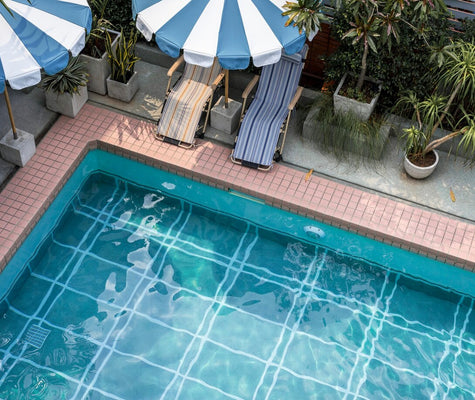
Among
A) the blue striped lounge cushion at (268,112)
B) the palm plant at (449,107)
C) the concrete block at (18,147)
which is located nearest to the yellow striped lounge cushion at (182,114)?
the blue striped lounge cushion at (268,112)

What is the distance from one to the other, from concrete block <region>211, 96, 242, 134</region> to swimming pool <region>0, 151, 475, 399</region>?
0.98m

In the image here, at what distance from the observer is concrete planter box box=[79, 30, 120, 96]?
9750mm

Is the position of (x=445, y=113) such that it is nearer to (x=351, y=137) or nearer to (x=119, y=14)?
(x=351, y=137)

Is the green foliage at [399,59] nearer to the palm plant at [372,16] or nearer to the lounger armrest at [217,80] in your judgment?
the palm plant at [372,16]

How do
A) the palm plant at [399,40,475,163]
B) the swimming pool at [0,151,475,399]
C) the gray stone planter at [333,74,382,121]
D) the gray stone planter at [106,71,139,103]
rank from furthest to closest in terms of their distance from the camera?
the gray stone planter at [106,71,139,103], the gray stone planter at [333,74,382,121], the palm plant at [399,40,475,163], the swimming pool at [0,151,475,399]

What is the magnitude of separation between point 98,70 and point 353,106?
3616 millimetres

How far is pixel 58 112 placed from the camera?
32.5 ft

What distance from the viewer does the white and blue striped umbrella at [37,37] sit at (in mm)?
7660

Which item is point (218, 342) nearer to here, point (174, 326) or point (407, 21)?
point (174, 326)

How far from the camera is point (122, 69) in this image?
9844mm

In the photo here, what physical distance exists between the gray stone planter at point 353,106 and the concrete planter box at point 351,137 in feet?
0.91

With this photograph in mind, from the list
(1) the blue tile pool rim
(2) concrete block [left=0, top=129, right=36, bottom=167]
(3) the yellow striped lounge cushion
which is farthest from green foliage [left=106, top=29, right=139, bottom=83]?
(2) concrete block [left=0, top=129, right=36, bottom=167]

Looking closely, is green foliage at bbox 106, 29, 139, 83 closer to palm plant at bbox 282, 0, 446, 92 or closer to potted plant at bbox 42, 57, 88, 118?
potted plant at bbox 42, 57, 88, 118

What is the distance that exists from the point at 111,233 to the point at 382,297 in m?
3.56
